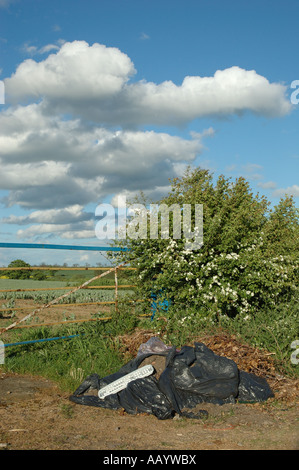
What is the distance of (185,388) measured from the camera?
539 centimetres

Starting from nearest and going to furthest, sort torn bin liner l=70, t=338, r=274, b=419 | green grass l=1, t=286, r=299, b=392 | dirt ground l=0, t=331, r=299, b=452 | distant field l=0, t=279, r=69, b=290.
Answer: dirt ground l=0, t=331, r=299, b=452 → torn bin liner l=70, t=338, r=274, b=419 → green grass l=1, t=286, r=299, b=392 → distant field l=0, t=279, r=69, b=290

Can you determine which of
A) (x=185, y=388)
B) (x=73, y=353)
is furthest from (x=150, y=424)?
(x=73, y=353)

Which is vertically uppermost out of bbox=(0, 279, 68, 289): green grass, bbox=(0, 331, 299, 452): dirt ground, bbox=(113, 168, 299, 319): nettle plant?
bbox=(113, 168, 299, 319): nettle plant

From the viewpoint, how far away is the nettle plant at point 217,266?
8375 millimetres

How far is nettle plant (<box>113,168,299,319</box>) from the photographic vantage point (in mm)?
8375

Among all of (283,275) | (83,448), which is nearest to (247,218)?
(283,275)

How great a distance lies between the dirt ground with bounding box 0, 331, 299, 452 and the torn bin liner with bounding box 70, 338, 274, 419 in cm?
12

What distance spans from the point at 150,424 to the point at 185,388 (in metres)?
0.71

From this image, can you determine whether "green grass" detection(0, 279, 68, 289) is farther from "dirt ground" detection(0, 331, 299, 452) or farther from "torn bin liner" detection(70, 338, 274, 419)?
"torn bin liner" detection(70, 338, 274, 419)

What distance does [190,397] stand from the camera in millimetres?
5406

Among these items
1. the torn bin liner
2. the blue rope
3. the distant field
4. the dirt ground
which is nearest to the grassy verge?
the dirt ground

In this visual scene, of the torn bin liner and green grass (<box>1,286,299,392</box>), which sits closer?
the torn bin liner
